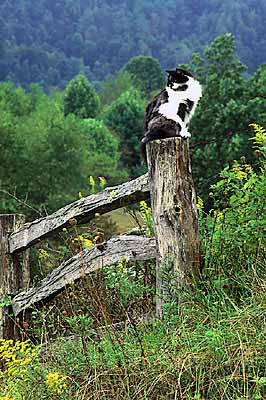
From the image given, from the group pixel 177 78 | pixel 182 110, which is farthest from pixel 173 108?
pixel 177 78

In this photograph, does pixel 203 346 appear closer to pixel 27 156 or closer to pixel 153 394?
pixel 153 394

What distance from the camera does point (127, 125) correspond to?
169 feet

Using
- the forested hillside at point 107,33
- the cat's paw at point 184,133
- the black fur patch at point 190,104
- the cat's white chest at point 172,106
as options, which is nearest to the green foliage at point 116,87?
the forested hillside at point 107,33

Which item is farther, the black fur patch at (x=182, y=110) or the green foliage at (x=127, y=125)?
the green foliage at (x=127, y=125)

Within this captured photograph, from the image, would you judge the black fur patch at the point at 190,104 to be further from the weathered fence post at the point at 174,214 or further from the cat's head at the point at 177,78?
the weathered fence post at the point at 174,214

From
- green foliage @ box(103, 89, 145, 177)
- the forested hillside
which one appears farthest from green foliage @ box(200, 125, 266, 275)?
the forested hillside

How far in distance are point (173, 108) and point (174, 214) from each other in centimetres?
215

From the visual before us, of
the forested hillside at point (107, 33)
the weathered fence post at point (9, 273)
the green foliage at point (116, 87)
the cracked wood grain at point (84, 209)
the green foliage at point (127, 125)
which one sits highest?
the forested hillside at point (107, 33)

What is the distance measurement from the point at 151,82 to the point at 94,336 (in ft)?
256

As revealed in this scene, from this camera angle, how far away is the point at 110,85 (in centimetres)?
8338

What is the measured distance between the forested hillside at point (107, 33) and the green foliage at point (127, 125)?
3173 inches

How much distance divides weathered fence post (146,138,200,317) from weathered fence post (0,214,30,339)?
178 cm

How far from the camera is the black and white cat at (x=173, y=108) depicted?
5.31 meters

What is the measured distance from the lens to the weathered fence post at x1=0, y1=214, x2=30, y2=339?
5.41m
